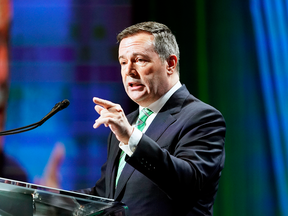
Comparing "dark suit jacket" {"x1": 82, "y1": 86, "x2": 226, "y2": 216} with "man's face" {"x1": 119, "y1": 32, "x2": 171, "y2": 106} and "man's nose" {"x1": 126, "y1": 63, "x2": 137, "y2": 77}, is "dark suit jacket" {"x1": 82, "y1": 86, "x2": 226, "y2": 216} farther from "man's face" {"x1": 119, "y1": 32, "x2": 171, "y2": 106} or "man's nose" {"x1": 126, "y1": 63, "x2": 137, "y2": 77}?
"man's nose" {"x1": 126, "y1": 63, "x2": 137, "y2": 77}

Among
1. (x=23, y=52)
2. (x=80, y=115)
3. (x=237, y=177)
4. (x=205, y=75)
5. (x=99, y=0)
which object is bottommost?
(x=237, y=177)

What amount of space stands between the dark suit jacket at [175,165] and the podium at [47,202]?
0.73ft

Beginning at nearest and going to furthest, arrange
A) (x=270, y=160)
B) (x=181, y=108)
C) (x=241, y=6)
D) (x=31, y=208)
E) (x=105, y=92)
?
1. (x=31, y=208)
2. (x=181, y=108)
3. (x=270, y=160)
4. (x=241, y=6)
5. (x=105, y=92)

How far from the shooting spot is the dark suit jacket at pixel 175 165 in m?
1.10

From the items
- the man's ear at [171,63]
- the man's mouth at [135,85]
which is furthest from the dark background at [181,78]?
the man's mouth at [135,85]

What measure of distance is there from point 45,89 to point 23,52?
424 millimetres

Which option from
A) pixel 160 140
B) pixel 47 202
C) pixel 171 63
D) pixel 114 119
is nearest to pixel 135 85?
pixel 171 63

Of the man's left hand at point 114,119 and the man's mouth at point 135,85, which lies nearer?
the man's left hand at point 114,119

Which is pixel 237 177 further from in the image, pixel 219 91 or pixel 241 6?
pixel 241 6

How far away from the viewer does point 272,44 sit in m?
2.41

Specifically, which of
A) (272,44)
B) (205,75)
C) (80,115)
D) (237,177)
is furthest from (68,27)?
(237,177)

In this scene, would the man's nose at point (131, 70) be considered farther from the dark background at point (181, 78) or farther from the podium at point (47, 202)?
the dark background at point (181, 78)

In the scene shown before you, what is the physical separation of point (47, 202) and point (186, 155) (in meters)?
0.54

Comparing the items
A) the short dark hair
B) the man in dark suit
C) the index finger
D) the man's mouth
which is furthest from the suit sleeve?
the short dark hair
